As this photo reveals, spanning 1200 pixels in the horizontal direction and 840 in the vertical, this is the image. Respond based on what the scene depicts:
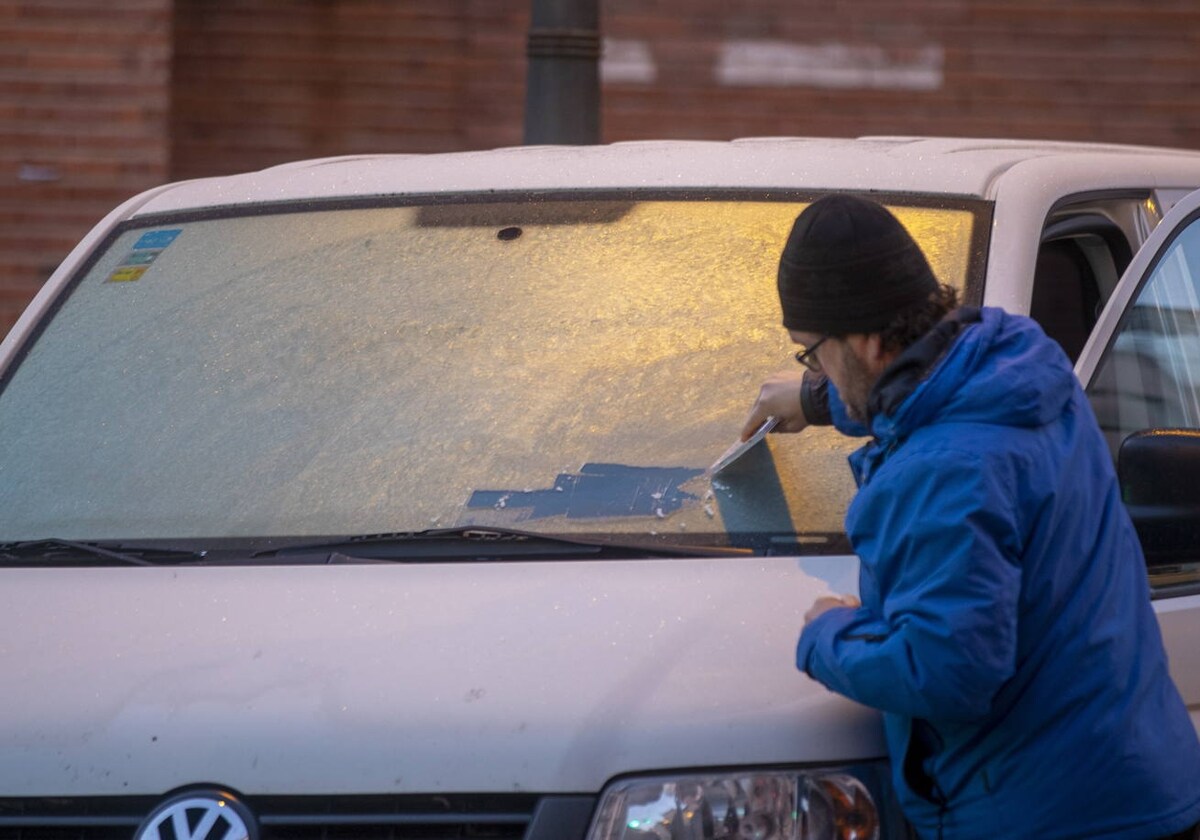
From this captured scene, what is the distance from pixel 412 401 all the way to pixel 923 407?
1039mm

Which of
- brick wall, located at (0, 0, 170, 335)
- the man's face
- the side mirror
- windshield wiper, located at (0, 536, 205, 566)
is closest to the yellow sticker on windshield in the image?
windshield wiper, located at (0, 536, 205, 566)

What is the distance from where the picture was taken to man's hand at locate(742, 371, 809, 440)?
8.68ft

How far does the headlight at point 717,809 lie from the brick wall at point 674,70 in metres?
7.50

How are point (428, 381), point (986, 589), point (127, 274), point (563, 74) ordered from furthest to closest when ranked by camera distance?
point (563, 74) → point (127, 274) → point (428, 381) → point (986, 589)

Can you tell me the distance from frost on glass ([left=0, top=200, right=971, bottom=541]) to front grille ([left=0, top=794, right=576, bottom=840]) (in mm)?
546

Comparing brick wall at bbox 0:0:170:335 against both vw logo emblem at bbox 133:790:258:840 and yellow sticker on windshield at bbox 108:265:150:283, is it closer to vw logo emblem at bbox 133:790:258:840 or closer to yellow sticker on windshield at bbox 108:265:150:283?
yellow sticker on windshield at bbox 108:265:150:283

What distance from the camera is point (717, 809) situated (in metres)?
2.12

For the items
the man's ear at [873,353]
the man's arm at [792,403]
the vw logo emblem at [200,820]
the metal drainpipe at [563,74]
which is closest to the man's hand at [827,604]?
the man's ear at [873,353]

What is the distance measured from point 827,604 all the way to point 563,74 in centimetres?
484

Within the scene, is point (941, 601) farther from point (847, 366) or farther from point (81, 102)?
point (81, 102)

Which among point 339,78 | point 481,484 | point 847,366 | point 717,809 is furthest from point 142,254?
point 339,78

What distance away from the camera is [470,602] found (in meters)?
2.35

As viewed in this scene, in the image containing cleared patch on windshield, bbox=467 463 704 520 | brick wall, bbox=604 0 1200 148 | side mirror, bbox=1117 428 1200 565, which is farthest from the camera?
brick wall, bbox=604 0 1200 148

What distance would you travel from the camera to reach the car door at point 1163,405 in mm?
2500
